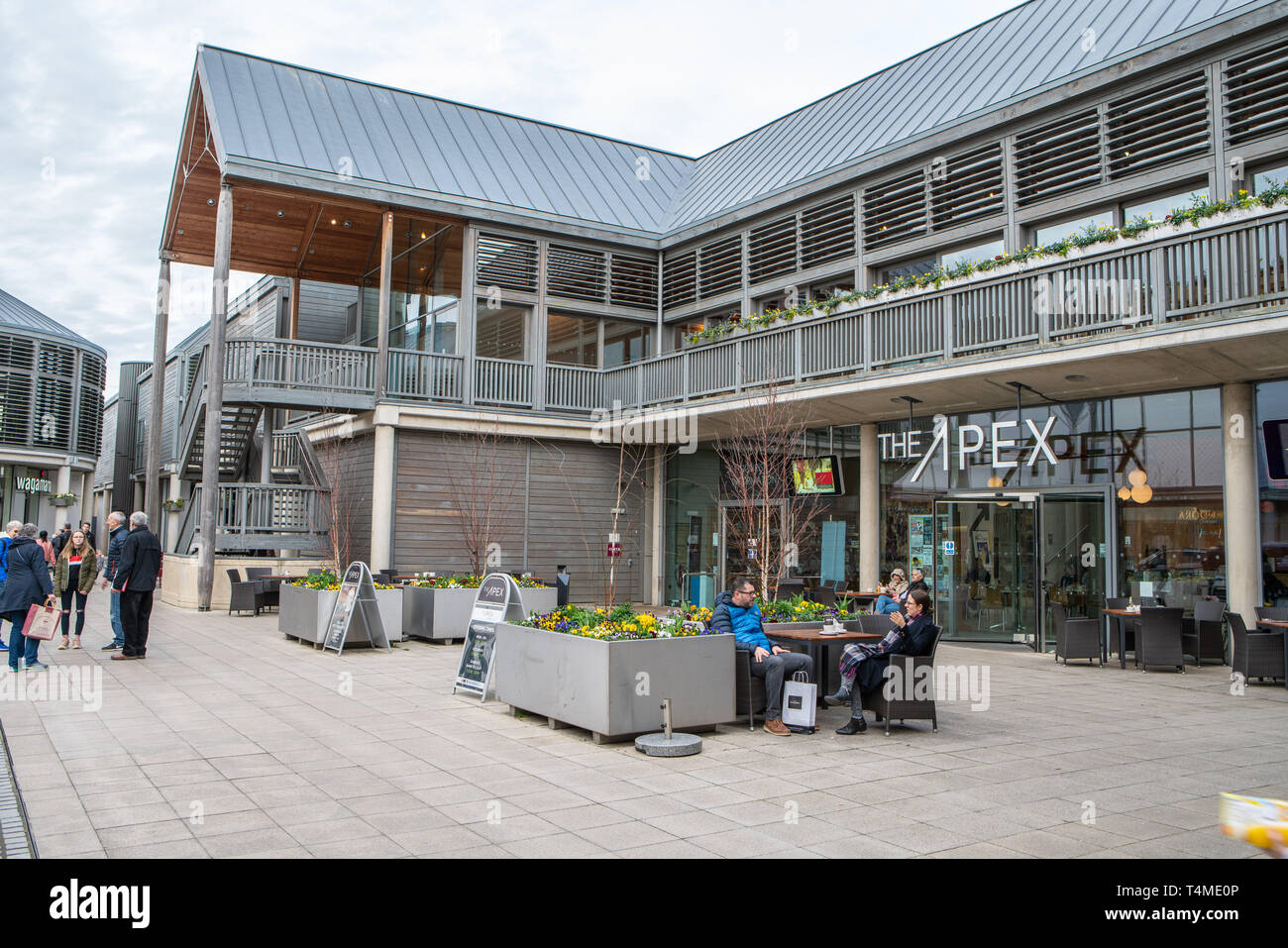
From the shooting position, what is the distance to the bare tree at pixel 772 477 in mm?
16297

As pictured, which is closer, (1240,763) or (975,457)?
(1240,763)

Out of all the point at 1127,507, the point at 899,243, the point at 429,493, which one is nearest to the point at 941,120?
the point at 899,243

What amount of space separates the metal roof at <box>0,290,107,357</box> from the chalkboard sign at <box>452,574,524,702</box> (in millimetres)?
33194

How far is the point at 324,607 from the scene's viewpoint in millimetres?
13312

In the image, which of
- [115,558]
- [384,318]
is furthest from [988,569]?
[115,558]

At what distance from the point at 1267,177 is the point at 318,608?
13.3 meters

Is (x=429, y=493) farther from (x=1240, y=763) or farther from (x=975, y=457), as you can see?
(x=1240, y=763)

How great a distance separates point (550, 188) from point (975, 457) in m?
11.3

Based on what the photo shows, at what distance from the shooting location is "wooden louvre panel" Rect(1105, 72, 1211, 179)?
1255 centimetres

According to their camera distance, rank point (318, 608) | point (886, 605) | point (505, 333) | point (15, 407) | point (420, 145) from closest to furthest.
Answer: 1. point (886, 605)
2. point (318, 608)
3. point (505, 333)
4. point (420, 145)
5. point (15, 407)

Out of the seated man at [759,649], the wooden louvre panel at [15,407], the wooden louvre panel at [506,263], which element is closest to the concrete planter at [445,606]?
the seated man at [759,649]

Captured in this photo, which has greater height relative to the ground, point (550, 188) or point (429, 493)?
point (550, 188)

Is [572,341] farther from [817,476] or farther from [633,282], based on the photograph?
[817,476]

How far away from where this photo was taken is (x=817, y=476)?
18.1 meters
